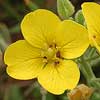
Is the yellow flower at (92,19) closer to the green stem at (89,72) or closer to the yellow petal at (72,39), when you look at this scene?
the yellow petal at (72,39)

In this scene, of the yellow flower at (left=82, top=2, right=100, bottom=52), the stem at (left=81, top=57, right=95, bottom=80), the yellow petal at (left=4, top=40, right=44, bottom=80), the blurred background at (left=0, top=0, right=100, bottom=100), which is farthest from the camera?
the blurred background at (left=0, top=0, right=100, bottom=100)

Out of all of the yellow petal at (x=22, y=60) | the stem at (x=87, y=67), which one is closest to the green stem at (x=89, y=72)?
the stem at (x=87, y=67)

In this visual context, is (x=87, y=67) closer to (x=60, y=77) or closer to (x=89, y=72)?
(x=89, y=72)

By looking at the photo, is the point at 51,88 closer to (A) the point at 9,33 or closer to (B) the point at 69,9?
(B) the point at 69,9

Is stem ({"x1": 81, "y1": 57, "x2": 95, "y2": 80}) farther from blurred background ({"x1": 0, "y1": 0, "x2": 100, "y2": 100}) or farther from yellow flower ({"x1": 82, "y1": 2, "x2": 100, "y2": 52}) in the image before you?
blurred background ({"x1": 0, "y1": 0, "x2": 100, "y2": 100})

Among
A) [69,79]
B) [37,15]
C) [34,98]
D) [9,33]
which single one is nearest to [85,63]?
[69,79]

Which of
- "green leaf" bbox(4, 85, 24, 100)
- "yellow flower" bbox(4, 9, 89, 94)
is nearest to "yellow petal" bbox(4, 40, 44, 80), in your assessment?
"yellow flower" bbox(4, 9, 89, 94)
